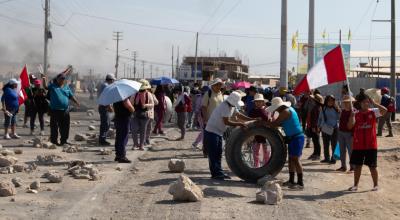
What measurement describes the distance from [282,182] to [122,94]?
377cm

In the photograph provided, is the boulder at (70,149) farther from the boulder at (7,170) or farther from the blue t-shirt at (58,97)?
the boulder at (7,170)

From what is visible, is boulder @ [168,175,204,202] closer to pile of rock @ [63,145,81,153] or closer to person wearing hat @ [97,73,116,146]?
pile of rock @ [63,145,81,153]

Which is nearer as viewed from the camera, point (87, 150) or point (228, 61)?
point (87, 150)

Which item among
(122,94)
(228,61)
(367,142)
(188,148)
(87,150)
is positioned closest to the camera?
(367,142)

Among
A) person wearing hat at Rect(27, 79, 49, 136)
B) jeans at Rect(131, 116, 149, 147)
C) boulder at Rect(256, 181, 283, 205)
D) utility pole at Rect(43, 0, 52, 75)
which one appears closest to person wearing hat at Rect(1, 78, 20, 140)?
person wearing hat at Rect(27, 79, 49, 136)

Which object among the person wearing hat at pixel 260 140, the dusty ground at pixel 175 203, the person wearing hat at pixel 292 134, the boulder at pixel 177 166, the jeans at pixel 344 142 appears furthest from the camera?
the jeans at pixel 344 142

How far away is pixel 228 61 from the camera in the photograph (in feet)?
353

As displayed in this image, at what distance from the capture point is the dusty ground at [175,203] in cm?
779

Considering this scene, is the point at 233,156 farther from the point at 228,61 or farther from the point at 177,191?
the point at 228,61

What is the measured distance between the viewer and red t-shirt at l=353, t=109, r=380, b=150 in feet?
32.1

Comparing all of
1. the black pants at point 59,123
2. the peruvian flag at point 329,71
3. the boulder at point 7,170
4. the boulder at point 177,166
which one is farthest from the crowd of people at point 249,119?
the boulder at point 7,170

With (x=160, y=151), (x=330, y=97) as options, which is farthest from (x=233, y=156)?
(x=160, y=151)

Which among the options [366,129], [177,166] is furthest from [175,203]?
[366,129]

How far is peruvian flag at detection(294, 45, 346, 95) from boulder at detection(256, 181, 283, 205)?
3265mm
